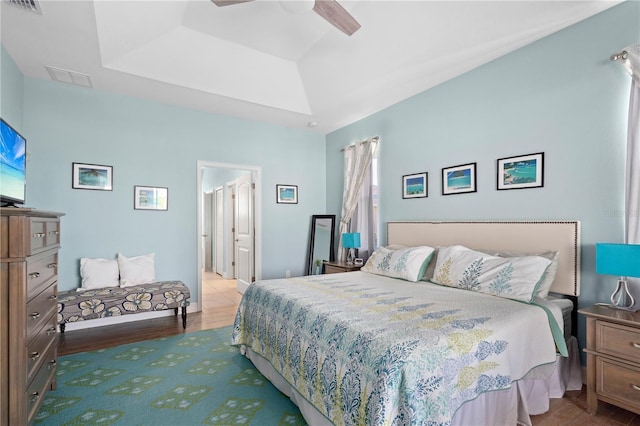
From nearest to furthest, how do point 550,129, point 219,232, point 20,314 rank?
1. point 20,314
2. point 550,129
3. point 219,232

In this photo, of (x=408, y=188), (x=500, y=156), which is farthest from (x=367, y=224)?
(x=500, y=156)

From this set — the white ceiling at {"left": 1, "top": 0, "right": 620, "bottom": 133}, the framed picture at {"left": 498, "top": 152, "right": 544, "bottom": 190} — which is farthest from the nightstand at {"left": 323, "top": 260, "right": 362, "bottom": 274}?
the white ceiling at {"left": 1, "top": 0, "right": 620, "bottom": 133}

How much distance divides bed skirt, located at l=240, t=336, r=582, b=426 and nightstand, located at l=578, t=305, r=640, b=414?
210 mm

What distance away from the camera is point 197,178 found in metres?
4.55

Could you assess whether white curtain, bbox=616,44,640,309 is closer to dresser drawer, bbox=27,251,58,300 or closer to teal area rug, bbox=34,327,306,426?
teal area rug, bbox=34,327,306,426

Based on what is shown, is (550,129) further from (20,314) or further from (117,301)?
(117,301)

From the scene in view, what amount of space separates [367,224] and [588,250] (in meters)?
2.65

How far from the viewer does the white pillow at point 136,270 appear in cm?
384

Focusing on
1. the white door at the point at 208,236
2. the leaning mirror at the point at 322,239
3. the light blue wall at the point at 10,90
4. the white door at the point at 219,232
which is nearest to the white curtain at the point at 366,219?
the leaning mirror at the point at 322,239

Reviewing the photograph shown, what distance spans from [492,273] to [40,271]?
3.14 m

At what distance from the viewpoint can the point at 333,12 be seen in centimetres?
240

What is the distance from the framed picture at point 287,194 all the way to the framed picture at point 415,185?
2037mm

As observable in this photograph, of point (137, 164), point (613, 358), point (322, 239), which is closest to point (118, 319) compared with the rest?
point (137, 164)

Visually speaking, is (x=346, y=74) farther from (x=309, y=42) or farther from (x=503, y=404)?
(x=503, y=404)
